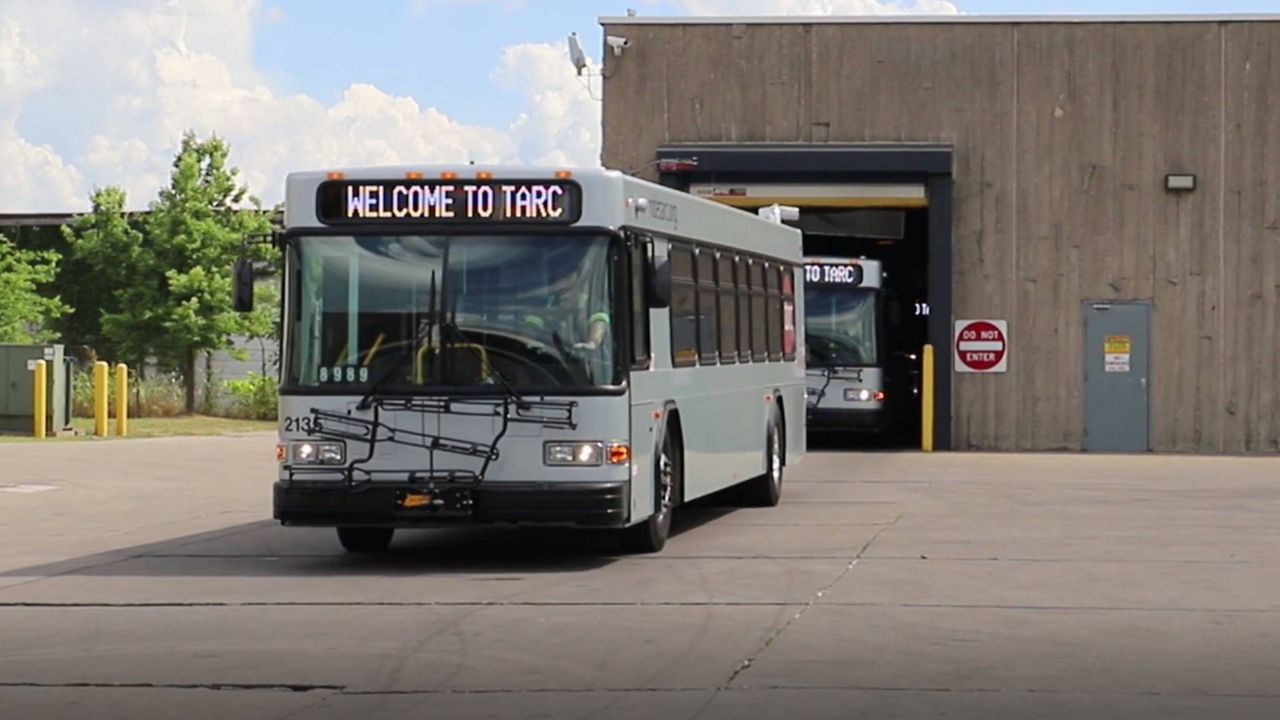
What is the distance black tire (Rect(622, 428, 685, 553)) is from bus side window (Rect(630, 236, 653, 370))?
0.96m

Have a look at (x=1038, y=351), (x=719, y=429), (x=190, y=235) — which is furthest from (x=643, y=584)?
(x=190, y=235)

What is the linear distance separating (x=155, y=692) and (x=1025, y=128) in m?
26.0

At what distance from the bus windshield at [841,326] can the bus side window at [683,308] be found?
15498 mm

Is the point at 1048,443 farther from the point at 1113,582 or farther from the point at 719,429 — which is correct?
the point at 1113,582

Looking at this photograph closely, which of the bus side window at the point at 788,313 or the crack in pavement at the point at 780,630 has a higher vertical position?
the bus side window at the point at 788,313

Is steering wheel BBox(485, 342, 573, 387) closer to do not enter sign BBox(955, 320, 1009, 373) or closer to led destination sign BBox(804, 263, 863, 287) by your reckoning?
led destination sign BBox(804, 263, 863, 287)

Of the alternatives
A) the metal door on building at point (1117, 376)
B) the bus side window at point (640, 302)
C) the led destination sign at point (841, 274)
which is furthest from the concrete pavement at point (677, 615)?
the metal door on building at point (1117, 376)

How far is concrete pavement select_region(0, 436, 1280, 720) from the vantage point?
1003 centimetres

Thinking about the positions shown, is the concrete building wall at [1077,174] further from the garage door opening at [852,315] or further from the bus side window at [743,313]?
the bus side window at [743,313]

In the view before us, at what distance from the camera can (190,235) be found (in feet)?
157

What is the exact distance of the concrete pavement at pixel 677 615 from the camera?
32.9 feet

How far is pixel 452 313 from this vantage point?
50.4 ft

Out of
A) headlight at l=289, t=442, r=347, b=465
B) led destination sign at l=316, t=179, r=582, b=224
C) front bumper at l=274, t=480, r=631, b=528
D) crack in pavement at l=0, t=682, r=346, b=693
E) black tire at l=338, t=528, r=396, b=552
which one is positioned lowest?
crack in pavement at l=0, t=682, r=346, b=693

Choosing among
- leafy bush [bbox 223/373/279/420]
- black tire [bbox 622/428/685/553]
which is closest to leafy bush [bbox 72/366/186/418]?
leafy bush [bbox 223/373/279/420]
